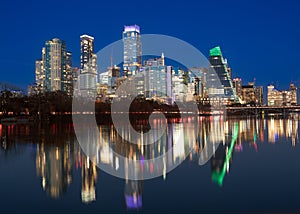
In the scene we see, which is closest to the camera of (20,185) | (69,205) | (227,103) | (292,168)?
(69,205)

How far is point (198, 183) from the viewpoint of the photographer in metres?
8.23

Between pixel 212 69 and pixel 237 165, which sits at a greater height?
pixel 212 69

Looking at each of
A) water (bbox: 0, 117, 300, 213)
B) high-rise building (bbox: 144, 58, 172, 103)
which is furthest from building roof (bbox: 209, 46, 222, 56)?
water (bbox: 0, 117, 300, 213)

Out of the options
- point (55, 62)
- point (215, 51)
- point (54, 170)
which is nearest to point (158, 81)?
point (215, 51)

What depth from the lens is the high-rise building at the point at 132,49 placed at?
161625 millimetres

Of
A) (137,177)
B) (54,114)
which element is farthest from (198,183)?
(54,114)

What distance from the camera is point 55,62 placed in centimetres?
15612

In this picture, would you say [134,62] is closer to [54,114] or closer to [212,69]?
[212,69]

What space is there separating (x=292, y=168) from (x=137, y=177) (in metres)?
4.91

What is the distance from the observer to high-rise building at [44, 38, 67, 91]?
151 meters

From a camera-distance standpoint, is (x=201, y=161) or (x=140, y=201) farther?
(x=201, y=161)

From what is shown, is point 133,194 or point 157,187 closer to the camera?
point 133,194

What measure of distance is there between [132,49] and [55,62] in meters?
37.5

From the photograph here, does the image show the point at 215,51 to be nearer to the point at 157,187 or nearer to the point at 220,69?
the point at 220,69
